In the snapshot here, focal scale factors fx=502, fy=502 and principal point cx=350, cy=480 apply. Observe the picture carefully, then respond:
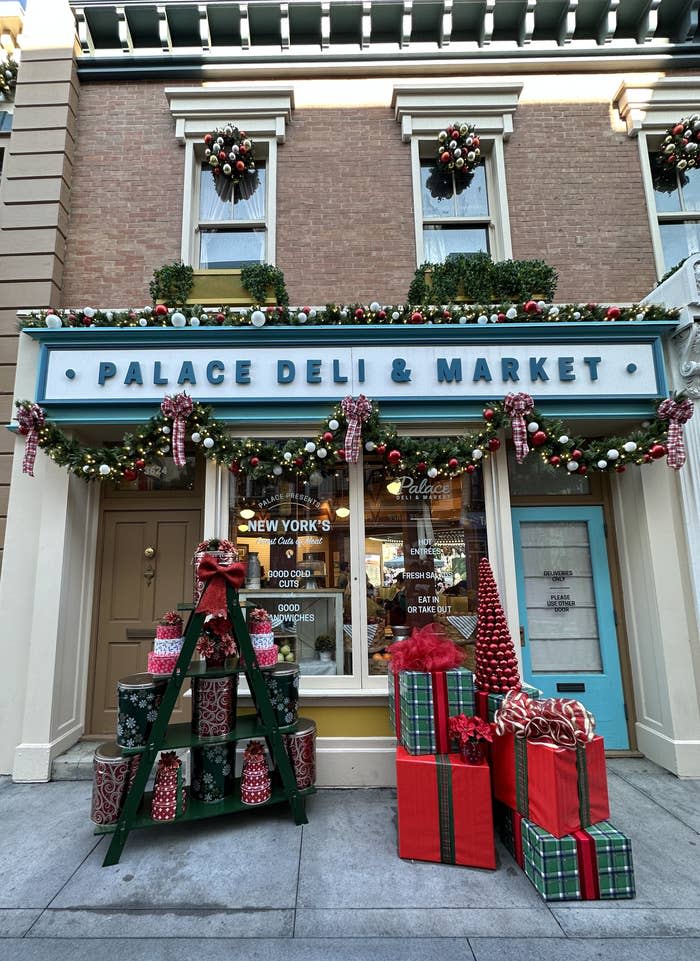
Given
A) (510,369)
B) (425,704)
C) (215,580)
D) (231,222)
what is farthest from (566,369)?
(231,222)

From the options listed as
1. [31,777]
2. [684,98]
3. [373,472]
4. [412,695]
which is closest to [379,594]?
[373,472]

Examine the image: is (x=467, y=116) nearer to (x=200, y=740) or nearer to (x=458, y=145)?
(x=458, y=145)

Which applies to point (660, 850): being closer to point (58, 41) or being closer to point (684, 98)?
point (684, 98)

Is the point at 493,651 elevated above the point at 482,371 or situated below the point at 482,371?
below

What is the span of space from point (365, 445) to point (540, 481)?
2196 millimetres

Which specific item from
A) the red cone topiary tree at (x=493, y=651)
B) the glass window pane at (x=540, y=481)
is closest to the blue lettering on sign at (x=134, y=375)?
the red cone topiary tree at (x=493, y=651)

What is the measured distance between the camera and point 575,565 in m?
5.52

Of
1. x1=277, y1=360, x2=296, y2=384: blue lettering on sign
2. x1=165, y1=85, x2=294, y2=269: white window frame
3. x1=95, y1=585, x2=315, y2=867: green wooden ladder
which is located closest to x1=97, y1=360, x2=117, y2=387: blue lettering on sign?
x1=277, y1=360, x2=296, y2=384: blue lettering on sign

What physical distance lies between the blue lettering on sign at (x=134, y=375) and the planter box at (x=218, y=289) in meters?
1.09

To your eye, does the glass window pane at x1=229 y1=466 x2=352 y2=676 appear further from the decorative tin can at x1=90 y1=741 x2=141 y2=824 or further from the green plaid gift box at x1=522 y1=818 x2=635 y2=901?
the green plaid gift box at x1=522 y1=818 x2=635 y2=901

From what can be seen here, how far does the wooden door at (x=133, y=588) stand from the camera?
534 cm

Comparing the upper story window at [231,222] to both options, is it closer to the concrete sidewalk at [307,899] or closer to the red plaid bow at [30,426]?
the red plaid bow at [30,426]

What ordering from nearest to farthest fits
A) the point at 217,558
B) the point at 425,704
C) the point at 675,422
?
the point at 425,704, the point at 217,558, the point at 675,422

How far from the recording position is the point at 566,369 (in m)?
4.99
